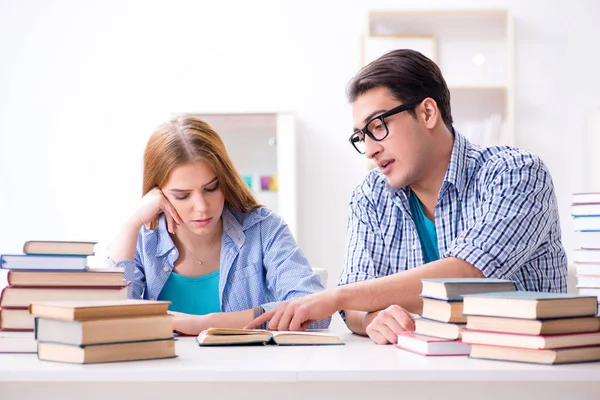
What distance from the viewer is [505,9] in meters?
4.20

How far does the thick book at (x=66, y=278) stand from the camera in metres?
1.40

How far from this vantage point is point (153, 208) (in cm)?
212

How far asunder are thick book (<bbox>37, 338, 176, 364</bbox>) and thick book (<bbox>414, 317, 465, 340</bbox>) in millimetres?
438

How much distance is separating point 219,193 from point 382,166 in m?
0.45

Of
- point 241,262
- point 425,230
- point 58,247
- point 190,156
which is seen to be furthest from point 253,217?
point 58,247

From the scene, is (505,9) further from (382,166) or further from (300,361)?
(300,361)

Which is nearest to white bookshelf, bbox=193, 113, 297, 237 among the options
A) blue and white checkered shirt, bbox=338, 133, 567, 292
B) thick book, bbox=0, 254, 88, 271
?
blue and white checkered shirt, bbox=338, 133, 567, 292

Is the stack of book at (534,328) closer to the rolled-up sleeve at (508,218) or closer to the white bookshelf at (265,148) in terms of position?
the rolled-up sleeve at (508,218)

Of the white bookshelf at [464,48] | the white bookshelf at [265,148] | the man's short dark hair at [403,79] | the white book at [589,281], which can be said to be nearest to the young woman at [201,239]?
the man's short dark hair at [403,79]

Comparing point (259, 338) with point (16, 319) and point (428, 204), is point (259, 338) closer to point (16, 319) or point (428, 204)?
point (16, 319)

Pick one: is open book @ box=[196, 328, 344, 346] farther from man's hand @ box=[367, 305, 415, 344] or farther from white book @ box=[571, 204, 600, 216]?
white book @ box=[571, 204, 600, 216]

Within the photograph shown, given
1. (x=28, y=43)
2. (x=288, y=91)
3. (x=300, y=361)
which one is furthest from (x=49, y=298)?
(x=28, y=43)

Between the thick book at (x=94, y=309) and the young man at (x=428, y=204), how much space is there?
0.58 m

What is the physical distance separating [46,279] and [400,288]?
0.76 metres
